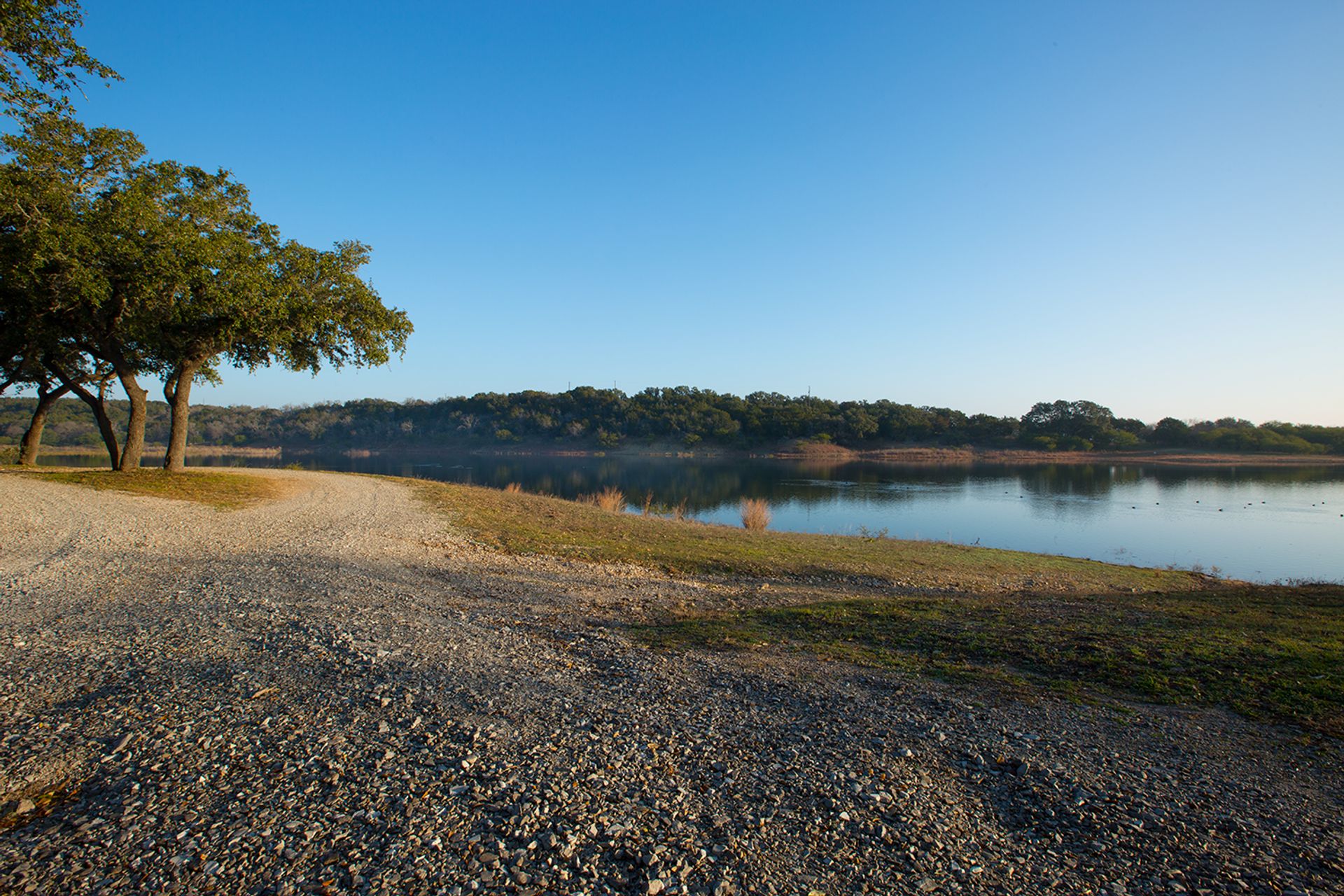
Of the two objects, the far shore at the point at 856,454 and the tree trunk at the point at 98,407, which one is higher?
the tree trunk at the point at 98,407

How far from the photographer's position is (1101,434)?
90.6 meters

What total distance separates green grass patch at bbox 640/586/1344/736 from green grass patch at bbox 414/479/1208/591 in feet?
10.5

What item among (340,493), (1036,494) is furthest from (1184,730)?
(1036,494)

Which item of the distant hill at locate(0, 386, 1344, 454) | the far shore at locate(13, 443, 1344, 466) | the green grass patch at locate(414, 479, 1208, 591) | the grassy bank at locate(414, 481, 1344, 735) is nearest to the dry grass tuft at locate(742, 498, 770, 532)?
the green grass patch at locate(414, 479, 1208, 591)

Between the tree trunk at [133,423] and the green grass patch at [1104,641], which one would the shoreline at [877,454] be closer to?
the tree trunk at [133,423]

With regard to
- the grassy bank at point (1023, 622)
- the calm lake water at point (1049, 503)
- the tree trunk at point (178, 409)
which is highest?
the tree trunk at point (178, 409)

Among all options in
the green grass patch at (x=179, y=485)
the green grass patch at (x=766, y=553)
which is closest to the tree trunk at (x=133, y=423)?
the green grass patch at (x=179, y=485)

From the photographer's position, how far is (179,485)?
62.2 ft

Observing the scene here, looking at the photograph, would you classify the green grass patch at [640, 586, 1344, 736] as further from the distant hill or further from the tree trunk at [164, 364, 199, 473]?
the distant hill

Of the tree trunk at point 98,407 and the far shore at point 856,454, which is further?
the far shore at point 856,454

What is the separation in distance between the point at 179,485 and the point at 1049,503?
3928 centimetres

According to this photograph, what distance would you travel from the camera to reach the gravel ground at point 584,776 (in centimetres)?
319

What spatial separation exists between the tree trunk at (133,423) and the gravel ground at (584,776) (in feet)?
51.8

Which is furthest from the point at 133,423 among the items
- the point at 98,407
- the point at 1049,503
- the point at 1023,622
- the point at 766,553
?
the point at 1049,503
